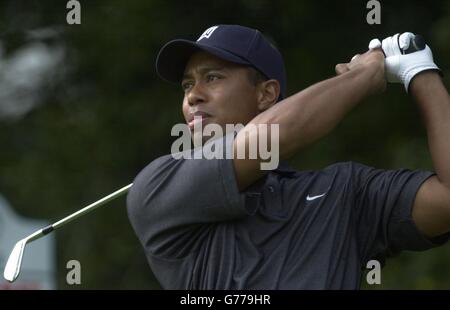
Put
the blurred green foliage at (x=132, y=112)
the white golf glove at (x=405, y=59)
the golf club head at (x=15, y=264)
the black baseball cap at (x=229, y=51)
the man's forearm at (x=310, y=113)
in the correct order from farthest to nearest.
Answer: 1. the blurred green foliage at (x=132, y=112)
2. the golf club head at (x=15, y=264)
3. the black baseball cap at (x=229, y=51)
4. the white golf glove at (x=405, y=59)
5. the man's forearm at (x=310, y=113)

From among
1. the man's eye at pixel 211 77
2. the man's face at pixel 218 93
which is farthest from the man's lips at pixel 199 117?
the man's eye at pixel 211 77

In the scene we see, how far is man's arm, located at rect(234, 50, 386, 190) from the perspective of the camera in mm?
3053

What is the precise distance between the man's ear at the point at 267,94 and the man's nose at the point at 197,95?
163mm

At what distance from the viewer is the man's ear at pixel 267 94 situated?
3455 mm

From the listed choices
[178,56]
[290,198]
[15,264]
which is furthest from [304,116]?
[15,264]

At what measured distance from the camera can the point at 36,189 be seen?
850 cm

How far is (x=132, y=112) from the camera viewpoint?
787 centimetres

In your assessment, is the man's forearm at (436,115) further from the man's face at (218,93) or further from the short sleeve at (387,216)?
the man's face at (218,93)

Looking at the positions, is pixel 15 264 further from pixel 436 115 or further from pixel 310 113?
pixel 436 115

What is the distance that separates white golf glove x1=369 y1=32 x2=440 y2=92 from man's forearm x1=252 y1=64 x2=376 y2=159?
205 millimetres

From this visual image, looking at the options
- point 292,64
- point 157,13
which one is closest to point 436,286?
point 292,64

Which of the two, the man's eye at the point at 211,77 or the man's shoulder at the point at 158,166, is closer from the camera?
the man's shoulder at the point at 158,166

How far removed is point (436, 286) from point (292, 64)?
1.47 metres
